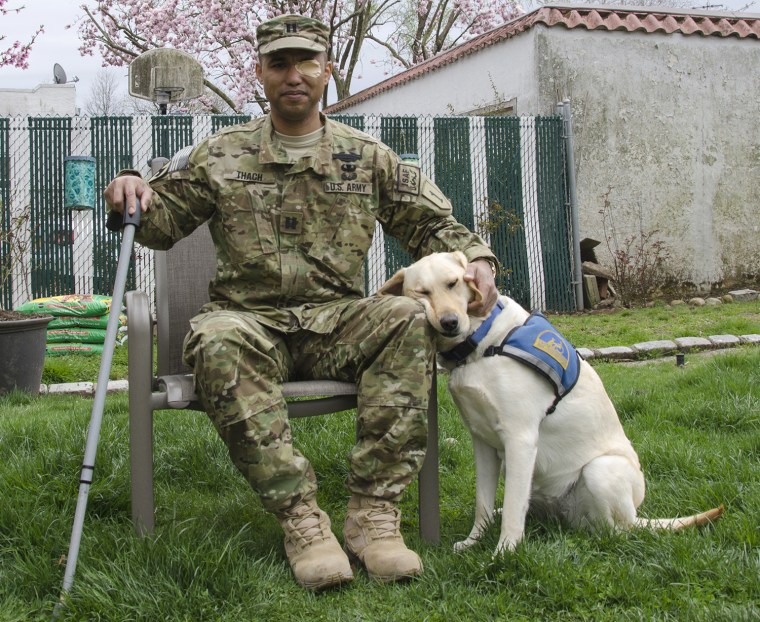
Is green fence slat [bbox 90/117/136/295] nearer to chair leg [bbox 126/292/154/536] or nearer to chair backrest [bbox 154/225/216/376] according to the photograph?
chair backrest [bbox 154/225/216/376]

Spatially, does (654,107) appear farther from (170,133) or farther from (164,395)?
(164,395)

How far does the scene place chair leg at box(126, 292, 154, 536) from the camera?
8.00 ft

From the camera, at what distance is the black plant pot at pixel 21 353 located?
5383 millimetres

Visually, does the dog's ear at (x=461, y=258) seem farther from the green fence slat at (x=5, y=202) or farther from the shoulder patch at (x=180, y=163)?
the green fence slat at (x=5, y=202)

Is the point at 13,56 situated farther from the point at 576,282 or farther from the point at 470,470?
the point at 470,470

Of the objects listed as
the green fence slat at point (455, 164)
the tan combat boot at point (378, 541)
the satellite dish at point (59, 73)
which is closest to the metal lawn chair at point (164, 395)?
the tan combat boot at point (378, 541)

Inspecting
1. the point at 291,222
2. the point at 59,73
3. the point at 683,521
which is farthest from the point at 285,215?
the point at 59,73

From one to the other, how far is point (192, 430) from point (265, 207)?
1.36 m

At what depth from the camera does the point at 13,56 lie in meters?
9.05

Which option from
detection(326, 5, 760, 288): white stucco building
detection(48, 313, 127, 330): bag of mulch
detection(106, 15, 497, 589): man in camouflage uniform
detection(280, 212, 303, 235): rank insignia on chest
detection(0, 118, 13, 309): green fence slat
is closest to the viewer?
detection(106, 15, 497, 589): man in camouflage uniform

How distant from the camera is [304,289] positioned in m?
2.86

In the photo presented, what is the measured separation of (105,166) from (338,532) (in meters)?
6.81

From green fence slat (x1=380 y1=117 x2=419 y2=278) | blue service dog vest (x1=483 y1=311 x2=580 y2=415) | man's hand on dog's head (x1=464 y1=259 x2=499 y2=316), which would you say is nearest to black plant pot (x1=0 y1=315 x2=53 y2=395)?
man's hand on dog's head (x1=464 y1=259 x2=499 y2=316)

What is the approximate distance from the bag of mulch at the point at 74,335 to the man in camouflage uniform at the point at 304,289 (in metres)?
4.88
